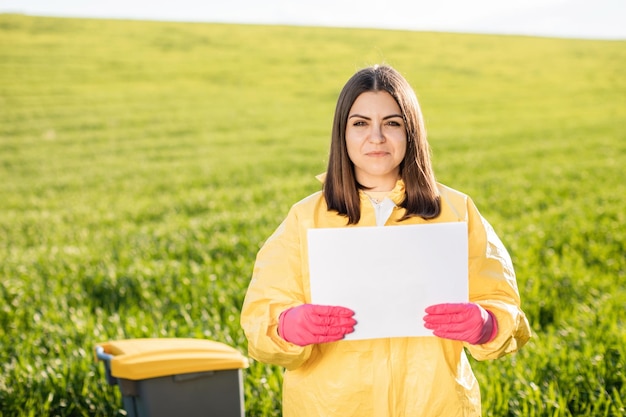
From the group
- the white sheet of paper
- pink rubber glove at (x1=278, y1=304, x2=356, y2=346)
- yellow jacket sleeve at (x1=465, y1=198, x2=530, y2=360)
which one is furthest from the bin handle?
yellow jacket sleeve at (x1=465, y1=198, x2=530, y2=360)

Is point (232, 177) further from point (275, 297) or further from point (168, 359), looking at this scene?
point (275, 297)

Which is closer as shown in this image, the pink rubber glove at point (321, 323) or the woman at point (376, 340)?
the pink rubber glove at point (321, 323)

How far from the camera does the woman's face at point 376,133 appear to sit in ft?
8.02

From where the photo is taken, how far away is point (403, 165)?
8.36 feet

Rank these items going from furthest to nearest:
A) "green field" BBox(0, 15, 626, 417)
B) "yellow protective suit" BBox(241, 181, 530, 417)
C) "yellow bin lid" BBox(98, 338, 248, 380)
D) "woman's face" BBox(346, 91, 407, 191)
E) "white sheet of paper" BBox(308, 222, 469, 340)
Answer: "green field" BBox(0, 15, 626, 417), "yellow bin lid" BBox(98, 338, 248, 380), "woman's face" BBox(346, 91, 407, 191), "yellow protective suit" BBox(241, 181, 530, 417), "white sheet of paper" BBox(308, 222, 469, 340)

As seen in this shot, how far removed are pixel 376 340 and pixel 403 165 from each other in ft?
2.11

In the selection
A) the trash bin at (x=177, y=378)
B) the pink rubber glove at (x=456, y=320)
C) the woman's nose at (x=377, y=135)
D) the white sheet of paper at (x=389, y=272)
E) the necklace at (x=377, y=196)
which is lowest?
the trash bin at (x=177, y=378)

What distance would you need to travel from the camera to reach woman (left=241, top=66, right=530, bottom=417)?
7.67 ft

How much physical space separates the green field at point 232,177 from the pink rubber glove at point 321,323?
1.41 metres

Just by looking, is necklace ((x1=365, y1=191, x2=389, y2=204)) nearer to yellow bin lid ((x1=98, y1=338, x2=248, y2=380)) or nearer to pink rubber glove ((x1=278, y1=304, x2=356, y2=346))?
pink rubber glove ((x1=278, y1=304, x2=356, y2=346))

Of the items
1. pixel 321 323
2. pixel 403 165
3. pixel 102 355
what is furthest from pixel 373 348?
pixel 102 355

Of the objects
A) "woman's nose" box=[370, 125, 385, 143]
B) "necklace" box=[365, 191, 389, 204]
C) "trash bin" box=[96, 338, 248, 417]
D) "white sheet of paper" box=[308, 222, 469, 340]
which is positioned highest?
"woman's nose" box=[370, 125, 385, 143]

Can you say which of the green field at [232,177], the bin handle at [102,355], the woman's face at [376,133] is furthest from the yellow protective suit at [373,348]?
the green field at [232,177]

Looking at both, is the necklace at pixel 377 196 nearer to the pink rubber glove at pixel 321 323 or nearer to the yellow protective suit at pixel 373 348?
the yellow protective suit at pixel 373 348
